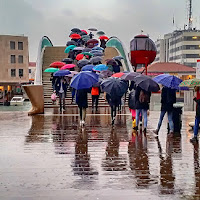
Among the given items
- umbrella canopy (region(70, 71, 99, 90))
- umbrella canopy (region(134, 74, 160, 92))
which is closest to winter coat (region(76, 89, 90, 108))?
umbrella canopy (region(70, 71, 99, 90))

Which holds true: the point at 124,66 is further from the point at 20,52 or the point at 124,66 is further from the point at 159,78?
the point at 20,52

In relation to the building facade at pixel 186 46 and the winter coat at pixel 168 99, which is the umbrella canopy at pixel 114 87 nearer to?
the winter coat at pixel 168 99

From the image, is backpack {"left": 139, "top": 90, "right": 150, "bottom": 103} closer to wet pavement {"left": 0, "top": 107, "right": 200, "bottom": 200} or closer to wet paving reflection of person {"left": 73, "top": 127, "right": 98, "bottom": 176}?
wet pavement {"left": 0, "top": 107, "right": 200, "bottom": 200}

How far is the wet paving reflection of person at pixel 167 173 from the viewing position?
19.4 ft

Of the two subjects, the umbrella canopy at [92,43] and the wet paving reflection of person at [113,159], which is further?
the umbrella canopy at [92,43]

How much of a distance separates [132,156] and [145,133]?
11.7ft

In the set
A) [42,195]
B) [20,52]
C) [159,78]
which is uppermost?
[20,52]

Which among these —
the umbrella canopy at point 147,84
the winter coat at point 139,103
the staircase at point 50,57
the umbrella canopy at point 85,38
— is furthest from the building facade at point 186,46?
the umbrella canopy at point 147,84

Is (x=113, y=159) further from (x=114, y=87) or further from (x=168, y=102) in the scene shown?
(x=114, y=87)

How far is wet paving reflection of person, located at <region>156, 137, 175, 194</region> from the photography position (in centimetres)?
591

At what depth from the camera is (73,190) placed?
229 inches

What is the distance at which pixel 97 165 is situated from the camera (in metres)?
7.47

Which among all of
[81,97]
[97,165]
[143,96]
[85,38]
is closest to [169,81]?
[143,96]

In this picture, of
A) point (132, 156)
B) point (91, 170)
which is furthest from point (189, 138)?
point (91, 170)
